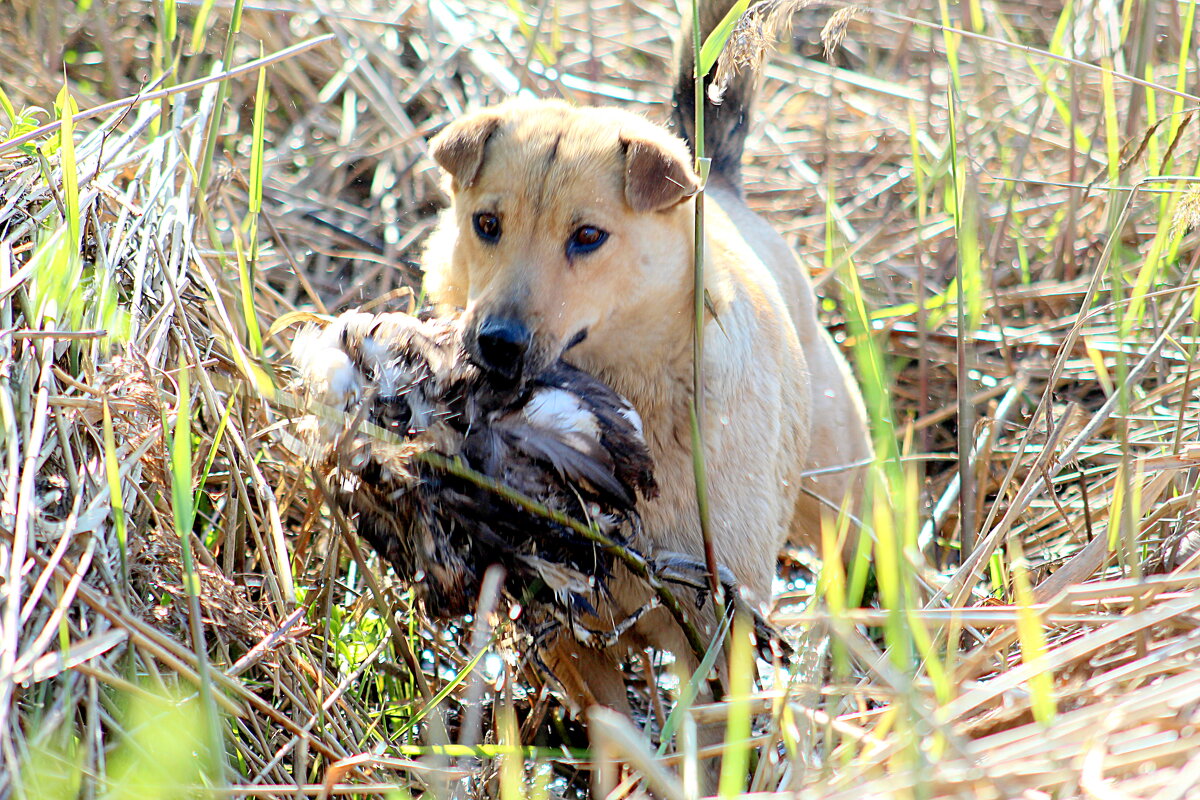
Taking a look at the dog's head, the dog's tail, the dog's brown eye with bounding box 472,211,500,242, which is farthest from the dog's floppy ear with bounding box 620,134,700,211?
the dog's tail

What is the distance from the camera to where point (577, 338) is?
9.25 feet

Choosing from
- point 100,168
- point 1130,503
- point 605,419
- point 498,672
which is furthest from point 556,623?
point 100,168

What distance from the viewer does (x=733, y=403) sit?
2967 mm

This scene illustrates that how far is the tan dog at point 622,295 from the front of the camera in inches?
109

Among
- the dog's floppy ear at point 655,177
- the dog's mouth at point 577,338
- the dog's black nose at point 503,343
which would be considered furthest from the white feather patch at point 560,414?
the dog's floppy ear at point 655,177

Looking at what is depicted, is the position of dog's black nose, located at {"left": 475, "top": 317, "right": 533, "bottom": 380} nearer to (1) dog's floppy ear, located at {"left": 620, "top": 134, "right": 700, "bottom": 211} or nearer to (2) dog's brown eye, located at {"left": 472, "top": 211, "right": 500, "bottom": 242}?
(2) dog's brown eye, located at {"left": 472, "top": 211, "right": 500, "bottom": 242}

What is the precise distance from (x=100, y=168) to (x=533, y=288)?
127cm

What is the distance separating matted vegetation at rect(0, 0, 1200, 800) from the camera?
1.94 metres

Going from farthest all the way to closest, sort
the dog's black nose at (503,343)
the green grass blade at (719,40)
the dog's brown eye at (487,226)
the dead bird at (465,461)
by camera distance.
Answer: the dog's brown eye at (487,226)
the dog's black nose at (503,343)
the green grass blade at (719,40)
the dead bird at (465,461)

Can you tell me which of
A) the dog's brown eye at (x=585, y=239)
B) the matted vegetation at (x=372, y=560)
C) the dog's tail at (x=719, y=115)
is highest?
the dog's tail at (x=719, y=115)

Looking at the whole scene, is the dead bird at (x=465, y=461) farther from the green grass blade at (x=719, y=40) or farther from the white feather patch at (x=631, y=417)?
the green grass blade at (x=719, y=40)

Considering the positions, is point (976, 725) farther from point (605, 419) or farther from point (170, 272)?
point (170, 272)

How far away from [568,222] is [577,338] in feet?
0.99

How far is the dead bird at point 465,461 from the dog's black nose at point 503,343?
0.09 metres
